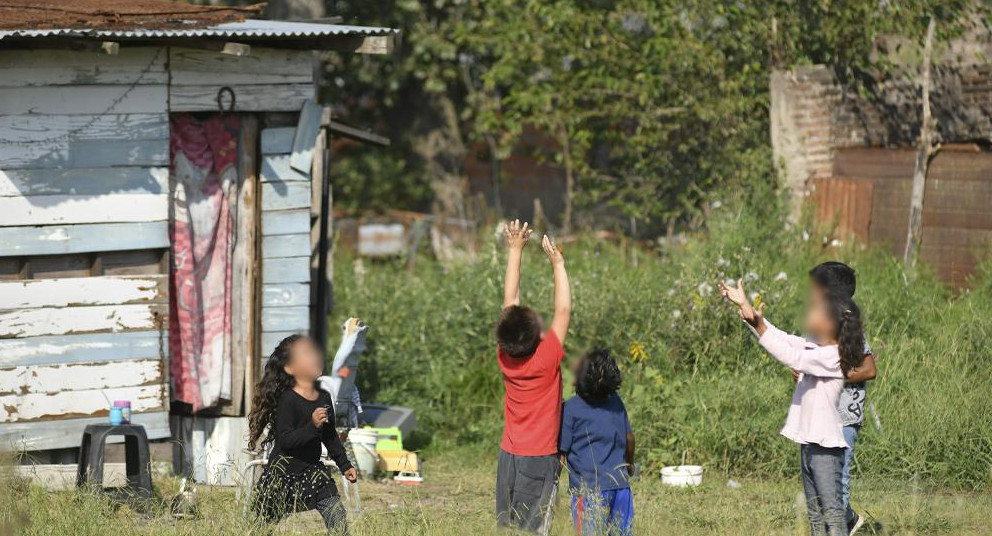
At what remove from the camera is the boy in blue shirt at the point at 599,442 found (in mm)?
5516

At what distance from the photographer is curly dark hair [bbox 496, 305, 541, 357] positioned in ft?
18.0

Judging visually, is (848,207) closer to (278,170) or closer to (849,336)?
(278,170)

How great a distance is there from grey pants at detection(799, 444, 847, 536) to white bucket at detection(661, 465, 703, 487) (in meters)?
2.22

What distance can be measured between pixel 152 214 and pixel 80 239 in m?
0.50

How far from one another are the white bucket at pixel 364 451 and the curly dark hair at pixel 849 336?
4028 mm

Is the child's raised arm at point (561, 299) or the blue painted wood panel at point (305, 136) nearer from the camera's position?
the child's raised arm at point (561, 299)

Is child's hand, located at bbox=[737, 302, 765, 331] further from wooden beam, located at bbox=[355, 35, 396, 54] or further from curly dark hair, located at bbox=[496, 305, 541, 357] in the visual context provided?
wooden beam, located at bbox=[355, 35, 396, 54]

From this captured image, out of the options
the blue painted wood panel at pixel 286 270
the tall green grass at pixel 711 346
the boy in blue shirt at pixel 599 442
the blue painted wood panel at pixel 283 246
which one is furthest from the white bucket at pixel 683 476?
the blue painted wood panel at pixel 283 246

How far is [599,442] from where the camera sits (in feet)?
18.2

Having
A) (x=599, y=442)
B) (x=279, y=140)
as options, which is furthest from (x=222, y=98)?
(x=599, y=442)

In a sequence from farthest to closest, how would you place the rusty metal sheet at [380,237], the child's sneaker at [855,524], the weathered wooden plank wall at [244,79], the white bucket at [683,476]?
the rusty metal sheet at [380,237] → the weathered wooden plank wall at [244,79] → the white bucket at [683,476] → the child's sneaker at [855,524]

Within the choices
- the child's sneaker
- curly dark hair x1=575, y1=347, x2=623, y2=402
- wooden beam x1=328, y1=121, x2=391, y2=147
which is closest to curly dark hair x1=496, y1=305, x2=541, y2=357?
curly dark hair x1=575, y1=347, x2=623, y2=402

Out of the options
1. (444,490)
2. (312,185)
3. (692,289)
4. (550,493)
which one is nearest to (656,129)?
(692,289)

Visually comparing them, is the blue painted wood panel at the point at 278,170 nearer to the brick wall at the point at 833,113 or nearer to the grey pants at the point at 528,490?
the grey pants at the point at 528,490
